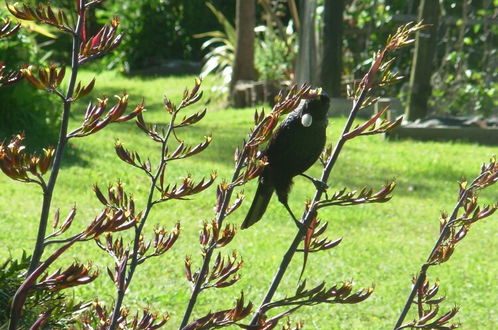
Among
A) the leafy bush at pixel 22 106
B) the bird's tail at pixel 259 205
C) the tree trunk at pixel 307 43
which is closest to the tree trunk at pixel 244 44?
the tree trunk at pixel 307 43

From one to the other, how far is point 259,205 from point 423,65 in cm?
881

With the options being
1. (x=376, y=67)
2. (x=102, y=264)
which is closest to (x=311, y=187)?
(x=102, y=264)

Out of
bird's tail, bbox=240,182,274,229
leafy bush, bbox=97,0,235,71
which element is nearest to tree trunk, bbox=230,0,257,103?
leafy bush, bbox=97,0,235,71

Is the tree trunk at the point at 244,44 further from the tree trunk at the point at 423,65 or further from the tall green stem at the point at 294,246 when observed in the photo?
the tall green stem at the point at 294,246

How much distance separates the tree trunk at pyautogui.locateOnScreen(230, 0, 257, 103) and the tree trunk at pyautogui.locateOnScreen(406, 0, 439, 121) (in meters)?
4.09

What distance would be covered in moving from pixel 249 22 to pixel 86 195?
7.53 m

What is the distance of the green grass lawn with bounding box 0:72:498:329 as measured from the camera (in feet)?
16.9

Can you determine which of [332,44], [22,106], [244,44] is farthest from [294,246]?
[244,44]

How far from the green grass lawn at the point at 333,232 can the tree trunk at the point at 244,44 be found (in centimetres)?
385

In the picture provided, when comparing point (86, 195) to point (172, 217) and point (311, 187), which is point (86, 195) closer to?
point (172, 217)

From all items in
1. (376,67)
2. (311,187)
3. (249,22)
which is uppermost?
(376,67)

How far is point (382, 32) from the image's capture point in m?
12.4

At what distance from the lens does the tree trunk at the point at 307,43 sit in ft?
40.9

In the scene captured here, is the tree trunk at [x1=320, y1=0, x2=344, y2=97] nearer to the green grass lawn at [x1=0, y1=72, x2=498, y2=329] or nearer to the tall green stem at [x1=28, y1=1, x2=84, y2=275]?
the green grass lawn at [x1=0, y1=72, x2=498, y2=329]
